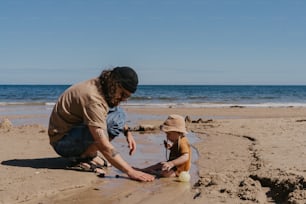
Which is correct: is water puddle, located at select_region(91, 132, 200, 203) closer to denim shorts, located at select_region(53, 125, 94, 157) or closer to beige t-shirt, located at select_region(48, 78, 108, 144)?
denim shorts, located at select_region(53, 125, 94, 157)

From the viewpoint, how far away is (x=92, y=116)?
3990 mm

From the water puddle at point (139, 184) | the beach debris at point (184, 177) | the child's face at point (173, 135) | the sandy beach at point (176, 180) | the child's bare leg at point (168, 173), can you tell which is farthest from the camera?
the child's face at point (173, 135)

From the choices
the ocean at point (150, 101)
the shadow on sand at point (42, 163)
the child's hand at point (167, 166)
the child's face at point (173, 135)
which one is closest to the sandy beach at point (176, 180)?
the shadow on sand at point (42, 163)

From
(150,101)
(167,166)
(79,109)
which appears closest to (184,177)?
(167,166)

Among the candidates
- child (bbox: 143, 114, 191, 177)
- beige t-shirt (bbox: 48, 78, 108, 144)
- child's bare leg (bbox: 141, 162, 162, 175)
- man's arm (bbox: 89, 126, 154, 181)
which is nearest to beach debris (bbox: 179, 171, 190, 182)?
child (bbox: 143, 114, 191, 177)

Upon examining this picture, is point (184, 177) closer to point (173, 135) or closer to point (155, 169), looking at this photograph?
point (155, 169)

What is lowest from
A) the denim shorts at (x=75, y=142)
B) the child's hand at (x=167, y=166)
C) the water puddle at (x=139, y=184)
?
the water puddle at (x=139, y=184)

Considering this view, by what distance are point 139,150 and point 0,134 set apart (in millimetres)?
3247

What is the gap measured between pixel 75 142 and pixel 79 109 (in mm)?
436

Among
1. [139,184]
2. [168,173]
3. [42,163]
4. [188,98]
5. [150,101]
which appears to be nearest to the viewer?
[139,184]

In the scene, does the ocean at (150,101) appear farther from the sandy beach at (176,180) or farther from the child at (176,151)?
the child at (176,151)

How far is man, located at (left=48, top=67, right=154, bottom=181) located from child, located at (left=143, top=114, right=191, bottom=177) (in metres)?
0.29

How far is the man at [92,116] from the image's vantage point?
4004 mm

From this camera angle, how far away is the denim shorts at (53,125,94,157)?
4422 mm
